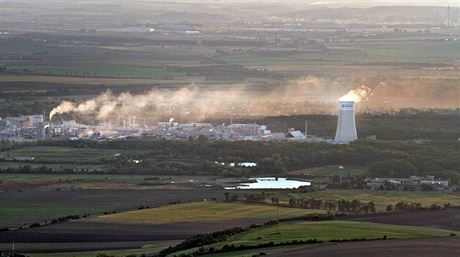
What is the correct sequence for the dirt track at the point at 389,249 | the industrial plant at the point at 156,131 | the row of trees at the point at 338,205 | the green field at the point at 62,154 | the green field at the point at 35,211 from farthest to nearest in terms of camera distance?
the industrial plant at the point at 156,131 < the green field at the point at 62,154 < the row of trees at the point at 338,205 < the green field at the point at 35,211 < the dirt track at the point at 389,249

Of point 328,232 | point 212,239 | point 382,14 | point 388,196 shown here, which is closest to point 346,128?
point 388,196

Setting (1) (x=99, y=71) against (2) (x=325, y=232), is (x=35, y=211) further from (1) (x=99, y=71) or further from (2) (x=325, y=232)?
(1) (x=99, y=71)

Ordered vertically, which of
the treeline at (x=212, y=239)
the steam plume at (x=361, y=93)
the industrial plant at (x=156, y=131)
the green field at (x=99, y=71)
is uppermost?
the green field at (x=99, y=71)

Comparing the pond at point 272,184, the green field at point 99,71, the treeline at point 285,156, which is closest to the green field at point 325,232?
the pond at point 272,184

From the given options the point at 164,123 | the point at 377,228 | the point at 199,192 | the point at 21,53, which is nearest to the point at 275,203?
the point at 199,192

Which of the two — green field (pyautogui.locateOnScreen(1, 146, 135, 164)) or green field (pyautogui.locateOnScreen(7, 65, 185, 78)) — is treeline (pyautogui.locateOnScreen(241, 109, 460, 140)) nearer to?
green field (pyautogui.locateOnScreen(1, 146, 135, 164))

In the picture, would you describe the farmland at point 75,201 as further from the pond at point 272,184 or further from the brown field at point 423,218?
the brown field at point 423,218
